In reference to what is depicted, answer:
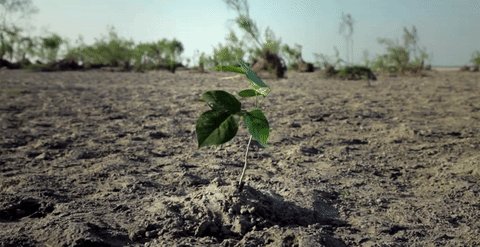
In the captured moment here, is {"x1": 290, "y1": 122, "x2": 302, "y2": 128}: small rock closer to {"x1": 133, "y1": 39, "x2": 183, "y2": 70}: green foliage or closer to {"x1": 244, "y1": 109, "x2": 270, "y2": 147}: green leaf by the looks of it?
{"x1": 244, "y1": 109, "x2": 270, "y2": 147}: green leaf

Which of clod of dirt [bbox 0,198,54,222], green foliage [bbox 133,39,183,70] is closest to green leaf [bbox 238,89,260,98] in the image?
clod of dirt [bbox 0,198,54,222]

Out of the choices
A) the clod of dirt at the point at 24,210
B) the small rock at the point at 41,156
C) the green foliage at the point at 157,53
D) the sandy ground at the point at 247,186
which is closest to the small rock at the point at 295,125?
the sandy ground at the point at 247,186

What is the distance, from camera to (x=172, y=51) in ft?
63.3

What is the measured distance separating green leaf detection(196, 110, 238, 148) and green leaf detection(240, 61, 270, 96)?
0.10 m

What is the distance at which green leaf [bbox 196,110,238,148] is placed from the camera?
0.99m

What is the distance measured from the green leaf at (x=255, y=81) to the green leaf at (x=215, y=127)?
99 millimetres

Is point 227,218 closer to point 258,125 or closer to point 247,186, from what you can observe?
point 247,186

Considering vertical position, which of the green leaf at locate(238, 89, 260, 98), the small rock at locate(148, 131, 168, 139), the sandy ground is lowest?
the sandy ground

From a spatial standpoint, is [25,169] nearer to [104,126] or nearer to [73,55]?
[104,126]

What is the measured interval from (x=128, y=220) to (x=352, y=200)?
78cm

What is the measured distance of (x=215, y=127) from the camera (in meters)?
1.02

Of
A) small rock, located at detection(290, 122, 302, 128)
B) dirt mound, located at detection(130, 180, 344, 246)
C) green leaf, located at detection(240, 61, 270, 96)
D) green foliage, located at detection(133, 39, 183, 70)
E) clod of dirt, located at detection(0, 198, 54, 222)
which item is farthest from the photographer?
green foliage, located at detection(133, 39, 183, 70)

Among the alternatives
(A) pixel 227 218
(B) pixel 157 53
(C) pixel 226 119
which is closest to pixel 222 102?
(C) pixel 226 119

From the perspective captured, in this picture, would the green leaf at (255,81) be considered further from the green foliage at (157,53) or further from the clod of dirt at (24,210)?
the green foliage at (157,53)
